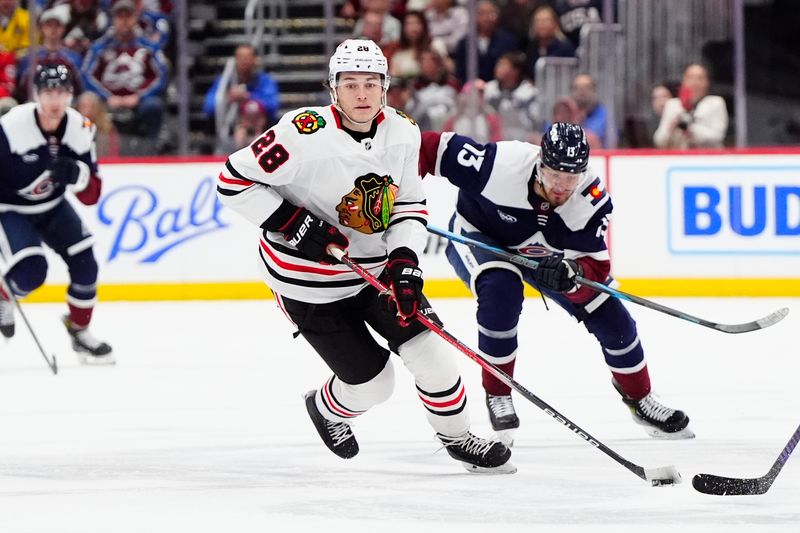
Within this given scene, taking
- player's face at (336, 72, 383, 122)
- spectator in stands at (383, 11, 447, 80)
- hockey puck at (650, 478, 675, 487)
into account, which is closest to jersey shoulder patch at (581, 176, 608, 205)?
player's face at (336, 72, 383, 122)

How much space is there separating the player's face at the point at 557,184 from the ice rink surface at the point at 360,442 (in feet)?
2.20

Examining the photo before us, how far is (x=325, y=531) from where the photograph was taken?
276cm

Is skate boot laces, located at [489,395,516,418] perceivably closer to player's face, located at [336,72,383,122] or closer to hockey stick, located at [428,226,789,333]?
hockey stick, located at [428,226,789,333]

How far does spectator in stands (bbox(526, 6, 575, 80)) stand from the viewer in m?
7.40

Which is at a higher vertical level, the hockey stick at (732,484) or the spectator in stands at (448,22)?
the spectator in stands at (448,22)

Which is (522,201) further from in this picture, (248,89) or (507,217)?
(248,89)

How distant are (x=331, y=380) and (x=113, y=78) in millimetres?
4925

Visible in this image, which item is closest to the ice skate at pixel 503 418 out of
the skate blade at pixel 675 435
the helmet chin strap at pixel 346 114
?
the skate blade at pixel 675 435

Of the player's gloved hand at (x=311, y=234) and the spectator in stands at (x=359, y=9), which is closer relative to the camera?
the player's gloved hand at (x=311, y=234)

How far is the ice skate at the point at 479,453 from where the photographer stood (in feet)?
10.8

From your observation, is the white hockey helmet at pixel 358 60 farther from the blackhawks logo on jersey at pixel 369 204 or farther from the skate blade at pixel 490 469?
the skate blade at pixel 490 469

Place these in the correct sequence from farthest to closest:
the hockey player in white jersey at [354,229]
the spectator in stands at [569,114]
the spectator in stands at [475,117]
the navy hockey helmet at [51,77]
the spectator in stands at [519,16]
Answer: the spectator in stands at [519,16]
the spectator in stands at [475,117]
the spectator in stands at [569,114]
the navy hockey helmet at [51,77]
the hockey player in white jersey at [354,229]

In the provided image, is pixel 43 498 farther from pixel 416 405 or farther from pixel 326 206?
pixel 416 405

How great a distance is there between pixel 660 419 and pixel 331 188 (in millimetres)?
1246
